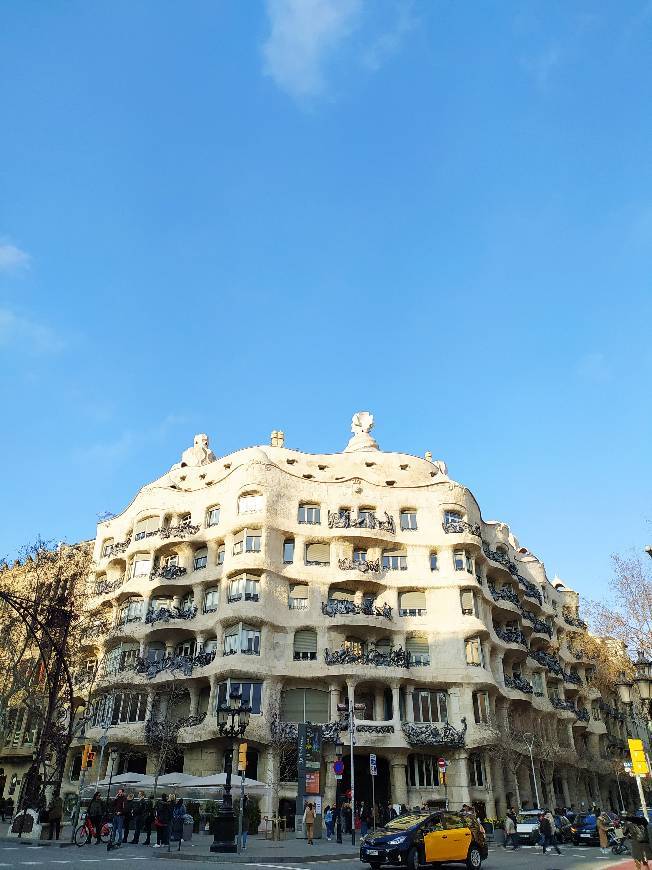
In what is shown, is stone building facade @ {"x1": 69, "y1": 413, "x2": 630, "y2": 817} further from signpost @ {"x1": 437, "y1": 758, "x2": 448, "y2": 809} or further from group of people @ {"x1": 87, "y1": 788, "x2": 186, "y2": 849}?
group of people @ {"x1": 87, "y1": 788, "x2": 186, "y2": 849}

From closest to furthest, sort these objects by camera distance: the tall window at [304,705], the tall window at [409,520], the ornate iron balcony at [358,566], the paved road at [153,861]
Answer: the paved road at [153,861]
the tall window at [304,705]
the ornate iron balcony at [358,566]
the tall window at [409,520]

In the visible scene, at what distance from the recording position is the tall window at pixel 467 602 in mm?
44562

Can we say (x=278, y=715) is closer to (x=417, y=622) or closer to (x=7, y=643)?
(x=417, y=622)

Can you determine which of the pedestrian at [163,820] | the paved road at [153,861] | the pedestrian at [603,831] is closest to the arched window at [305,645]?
the pedestrian at [603,831]

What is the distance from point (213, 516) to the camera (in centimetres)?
4828

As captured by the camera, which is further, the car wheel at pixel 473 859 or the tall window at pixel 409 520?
the tall window at pixel 409 520

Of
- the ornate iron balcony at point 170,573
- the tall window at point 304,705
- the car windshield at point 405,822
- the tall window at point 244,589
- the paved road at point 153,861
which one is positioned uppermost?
the ornate iron balcony at point 170,573

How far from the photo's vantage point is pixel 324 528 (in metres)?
46.2

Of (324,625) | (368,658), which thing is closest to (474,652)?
(368,658)

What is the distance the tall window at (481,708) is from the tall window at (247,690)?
12913mm

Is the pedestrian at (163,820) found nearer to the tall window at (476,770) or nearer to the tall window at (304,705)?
the tall window at (304,705)

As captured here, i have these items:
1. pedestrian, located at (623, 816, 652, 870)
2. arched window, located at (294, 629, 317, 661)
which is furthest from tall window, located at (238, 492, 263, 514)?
pedestrian, located at (623, 816, 652, 870)

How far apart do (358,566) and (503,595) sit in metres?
12.4

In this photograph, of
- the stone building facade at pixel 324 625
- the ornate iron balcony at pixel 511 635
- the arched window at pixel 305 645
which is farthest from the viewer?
the ornate iron balcony at pixel 511 635
